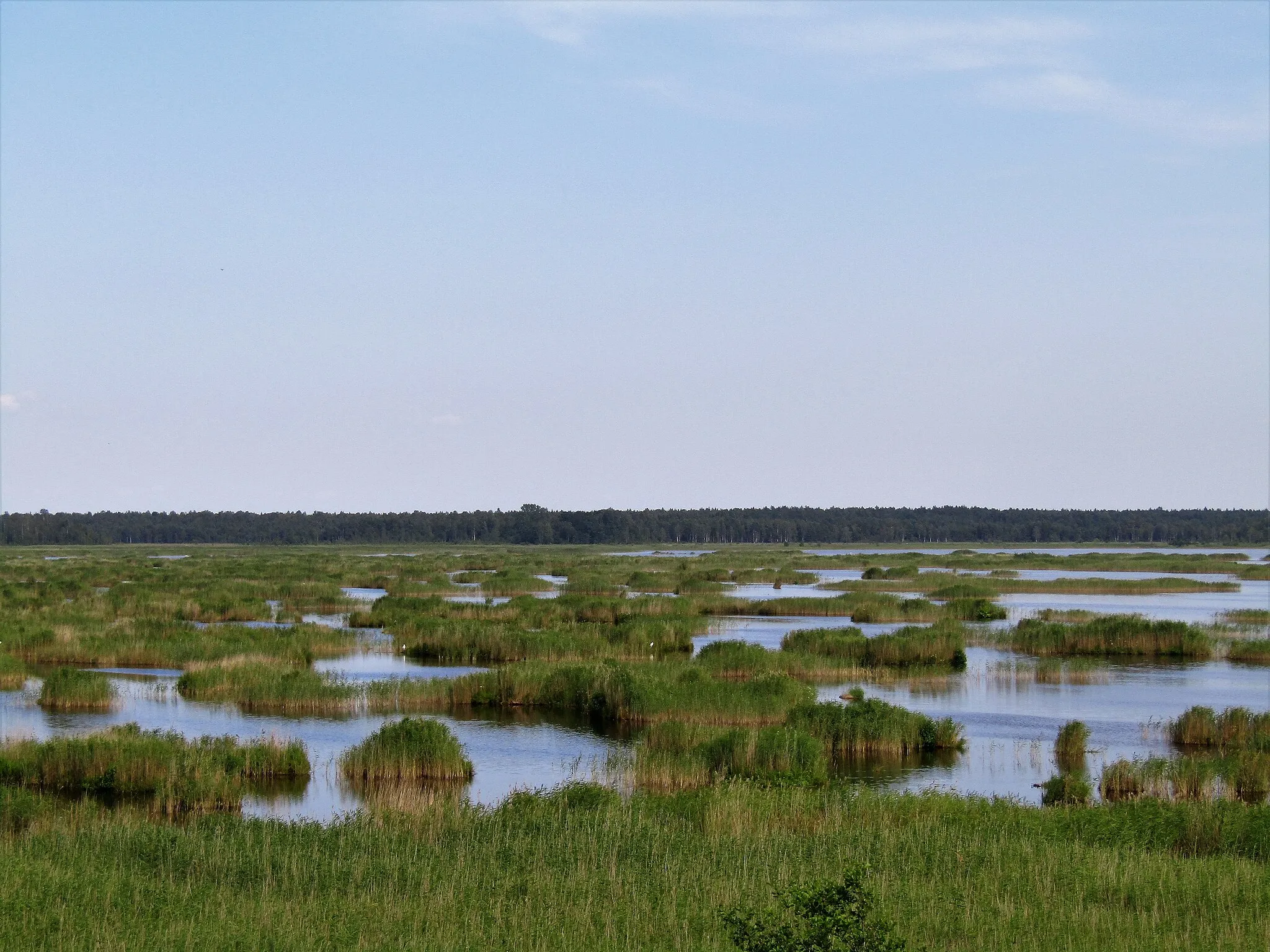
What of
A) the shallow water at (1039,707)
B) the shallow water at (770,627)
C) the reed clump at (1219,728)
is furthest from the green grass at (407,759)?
the shallow water at (770,627)

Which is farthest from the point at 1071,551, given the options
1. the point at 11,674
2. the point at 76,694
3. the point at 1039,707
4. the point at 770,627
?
the point at 76,694

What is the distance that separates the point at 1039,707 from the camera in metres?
28.5

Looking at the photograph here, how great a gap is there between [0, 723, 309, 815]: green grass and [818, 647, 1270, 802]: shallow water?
9919 millimetres

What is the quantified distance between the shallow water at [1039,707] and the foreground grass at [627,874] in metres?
4.09

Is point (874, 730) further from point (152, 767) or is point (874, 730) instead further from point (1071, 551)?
point (1071, 551)

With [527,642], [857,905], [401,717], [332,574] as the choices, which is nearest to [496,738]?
[401,717]

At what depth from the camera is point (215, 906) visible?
11.1 metres

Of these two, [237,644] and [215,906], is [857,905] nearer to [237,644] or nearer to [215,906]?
[215,906]

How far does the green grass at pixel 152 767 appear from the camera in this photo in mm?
17828

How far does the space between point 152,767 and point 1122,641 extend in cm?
2960

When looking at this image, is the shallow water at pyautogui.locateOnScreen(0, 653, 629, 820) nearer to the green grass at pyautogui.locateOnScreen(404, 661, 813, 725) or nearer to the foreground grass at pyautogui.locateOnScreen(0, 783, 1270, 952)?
the green grass at pyautogui.locateOnScreen(404, 661, 813, 725)

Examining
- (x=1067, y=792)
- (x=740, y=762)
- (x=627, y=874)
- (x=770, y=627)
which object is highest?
(x=627, y=874)

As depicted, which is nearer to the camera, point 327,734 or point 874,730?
point 874,730

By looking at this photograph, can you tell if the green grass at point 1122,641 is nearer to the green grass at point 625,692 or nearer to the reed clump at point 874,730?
the green grass at point 625,692
